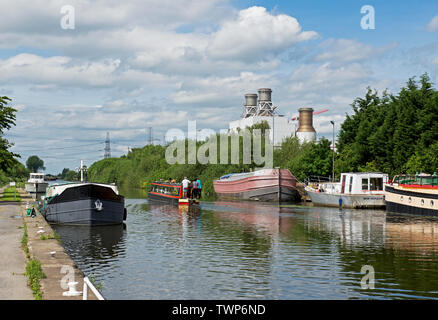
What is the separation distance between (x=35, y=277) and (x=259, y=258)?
10.2m

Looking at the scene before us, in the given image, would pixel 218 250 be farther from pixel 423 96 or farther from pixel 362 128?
pixel 362 128

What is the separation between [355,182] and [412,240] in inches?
1015

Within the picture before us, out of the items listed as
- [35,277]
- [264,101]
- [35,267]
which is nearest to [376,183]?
[35,267]

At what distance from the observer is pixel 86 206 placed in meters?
34.2

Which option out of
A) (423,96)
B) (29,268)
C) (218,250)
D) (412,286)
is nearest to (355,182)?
A: (423,96)

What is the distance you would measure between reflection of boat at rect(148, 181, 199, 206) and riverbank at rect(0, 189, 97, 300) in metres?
32.5

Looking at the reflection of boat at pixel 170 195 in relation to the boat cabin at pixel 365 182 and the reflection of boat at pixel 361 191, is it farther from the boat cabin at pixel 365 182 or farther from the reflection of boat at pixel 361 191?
the boat cabin at pixel 365 182

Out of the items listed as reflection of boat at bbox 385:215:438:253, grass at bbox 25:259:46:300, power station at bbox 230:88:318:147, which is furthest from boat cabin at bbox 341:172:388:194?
power station at bbox 230:88:318:147

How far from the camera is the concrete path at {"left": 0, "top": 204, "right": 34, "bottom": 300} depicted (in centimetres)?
1305

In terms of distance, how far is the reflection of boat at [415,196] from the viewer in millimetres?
41500

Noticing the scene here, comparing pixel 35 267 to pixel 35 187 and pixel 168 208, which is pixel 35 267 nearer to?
pixel 168 208

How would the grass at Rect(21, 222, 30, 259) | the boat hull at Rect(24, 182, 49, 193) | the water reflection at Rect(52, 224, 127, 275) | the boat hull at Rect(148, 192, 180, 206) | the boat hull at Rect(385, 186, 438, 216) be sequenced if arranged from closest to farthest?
the grass at Rect(21, 222, 30, 259) < the water reflection at Rect(52, 224, 127, 275) < the boat hull at Rect(385, 186, 438, 216) < the boat hull at Rect(148, 192, 180, 206) < the boat hull at Rect(24, 182, 49, 193)

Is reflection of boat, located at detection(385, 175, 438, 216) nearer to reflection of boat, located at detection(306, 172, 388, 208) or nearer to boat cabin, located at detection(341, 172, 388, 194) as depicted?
reflection of boat, located at detection(306, 172, 388, 208)

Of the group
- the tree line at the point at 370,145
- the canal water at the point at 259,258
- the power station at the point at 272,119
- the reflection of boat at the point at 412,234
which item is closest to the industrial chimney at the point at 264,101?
the power station at the point at 272,119
